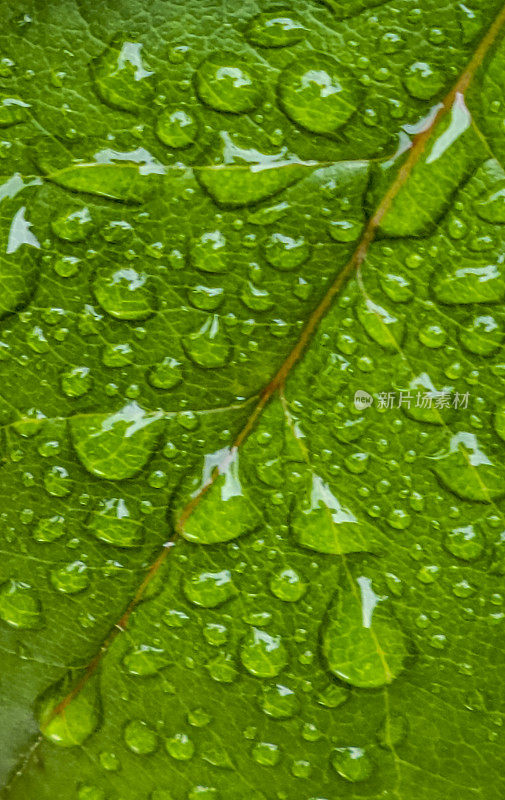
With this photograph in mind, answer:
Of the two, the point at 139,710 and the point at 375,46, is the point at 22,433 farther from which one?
the point at 375,46

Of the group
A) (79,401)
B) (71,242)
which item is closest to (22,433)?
(79,401)

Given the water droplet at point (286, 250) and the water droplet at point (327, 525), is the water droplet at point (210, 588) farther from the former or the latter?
the water droplet at point (286, 250)

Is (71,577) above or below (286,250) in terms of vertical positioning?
below

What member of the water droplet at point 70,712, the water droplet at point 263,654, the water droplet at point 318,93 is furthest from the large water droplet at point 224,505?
the water droplet at point 318,93

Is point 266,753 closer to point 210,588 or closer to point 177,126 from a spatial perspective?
point 210,588

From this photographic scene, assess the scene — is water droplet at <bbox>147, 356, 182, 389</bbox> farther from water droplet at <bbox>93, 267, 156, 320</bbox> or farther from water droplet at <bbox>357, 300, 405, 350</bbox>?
water droplet at <bbox>357, 300, 405, 350</bbox>

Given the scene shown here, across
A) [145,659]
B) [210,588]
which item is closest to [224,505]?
[210,588]
